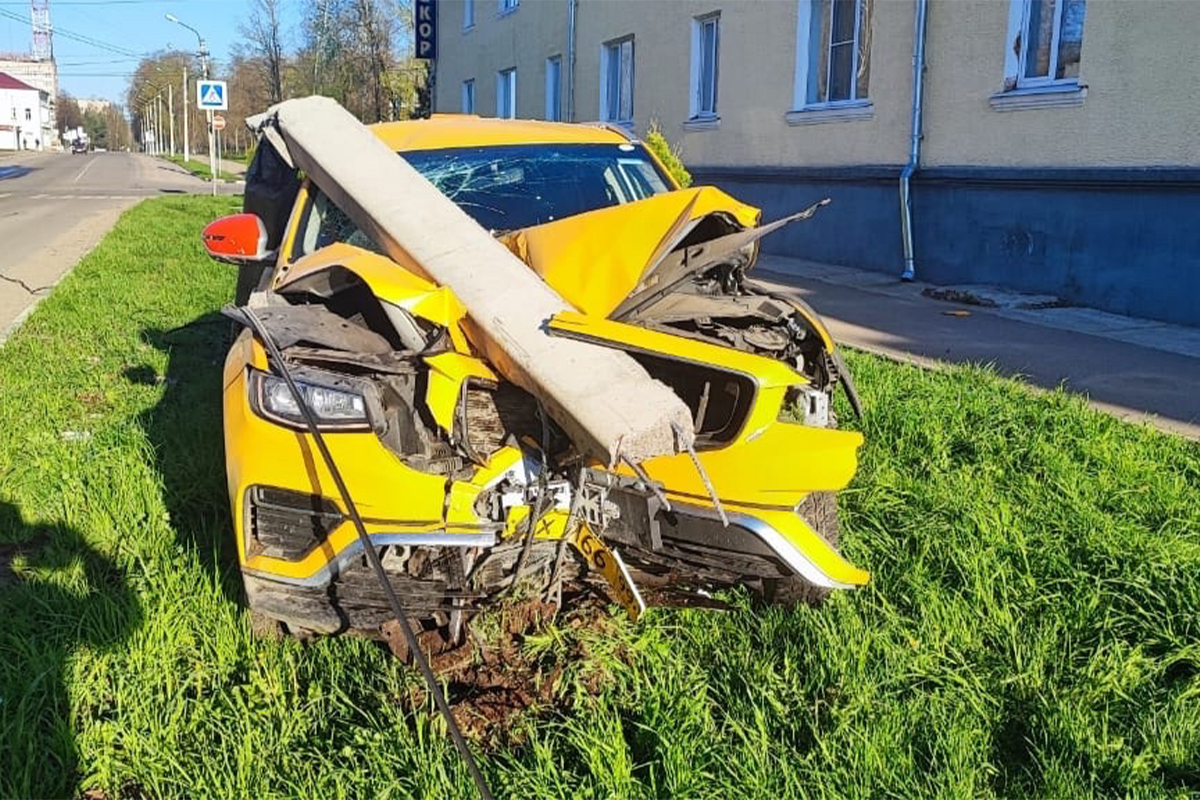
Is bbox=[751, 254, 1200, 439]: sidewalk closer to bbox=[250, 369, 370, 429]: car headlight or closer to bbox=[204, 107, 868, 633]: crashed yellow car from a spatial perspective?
bbox=[204, 107, 868, 633]: crashed yellow car

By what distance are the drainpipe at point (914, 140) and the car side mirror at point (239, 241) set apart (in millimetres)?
8717

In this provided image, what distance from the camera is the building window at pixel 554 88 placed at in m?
21.6

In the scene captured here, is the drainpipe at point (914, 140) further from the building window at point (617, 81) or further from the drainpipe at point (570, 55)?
the drainpipe at point (570, 55)

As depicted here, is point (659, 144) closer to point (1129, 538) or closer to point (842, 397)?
point (842, 397)

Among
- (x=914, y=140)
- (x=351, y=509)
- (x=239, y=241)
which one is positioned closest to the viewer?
(x=351, y=509)

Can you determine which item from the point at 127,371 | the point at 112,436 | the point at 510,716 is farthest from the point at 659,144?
the point at 510,716

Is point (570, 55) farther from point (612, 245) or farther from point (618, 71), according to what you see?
point (612, 245)

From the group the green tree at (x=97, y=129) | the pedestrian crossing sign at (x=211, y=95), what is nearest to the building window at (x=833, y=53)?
the pedestrian crossing sign at (x=211, y=95)

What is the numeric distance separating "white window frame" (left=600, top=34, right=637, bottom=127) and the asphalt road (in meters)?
9.05

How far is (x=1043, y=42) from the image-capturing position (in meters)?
10.0

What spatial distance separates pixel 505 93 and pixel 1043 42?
17.0 m

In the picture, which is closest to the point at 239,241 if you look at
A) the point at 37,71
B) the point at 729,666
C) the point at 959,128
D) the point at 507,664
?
the point at 507,664

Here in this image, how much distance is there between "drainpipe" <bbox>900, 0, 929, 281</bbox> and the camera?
11.2 meters

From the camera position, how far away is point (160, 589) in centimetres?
347
